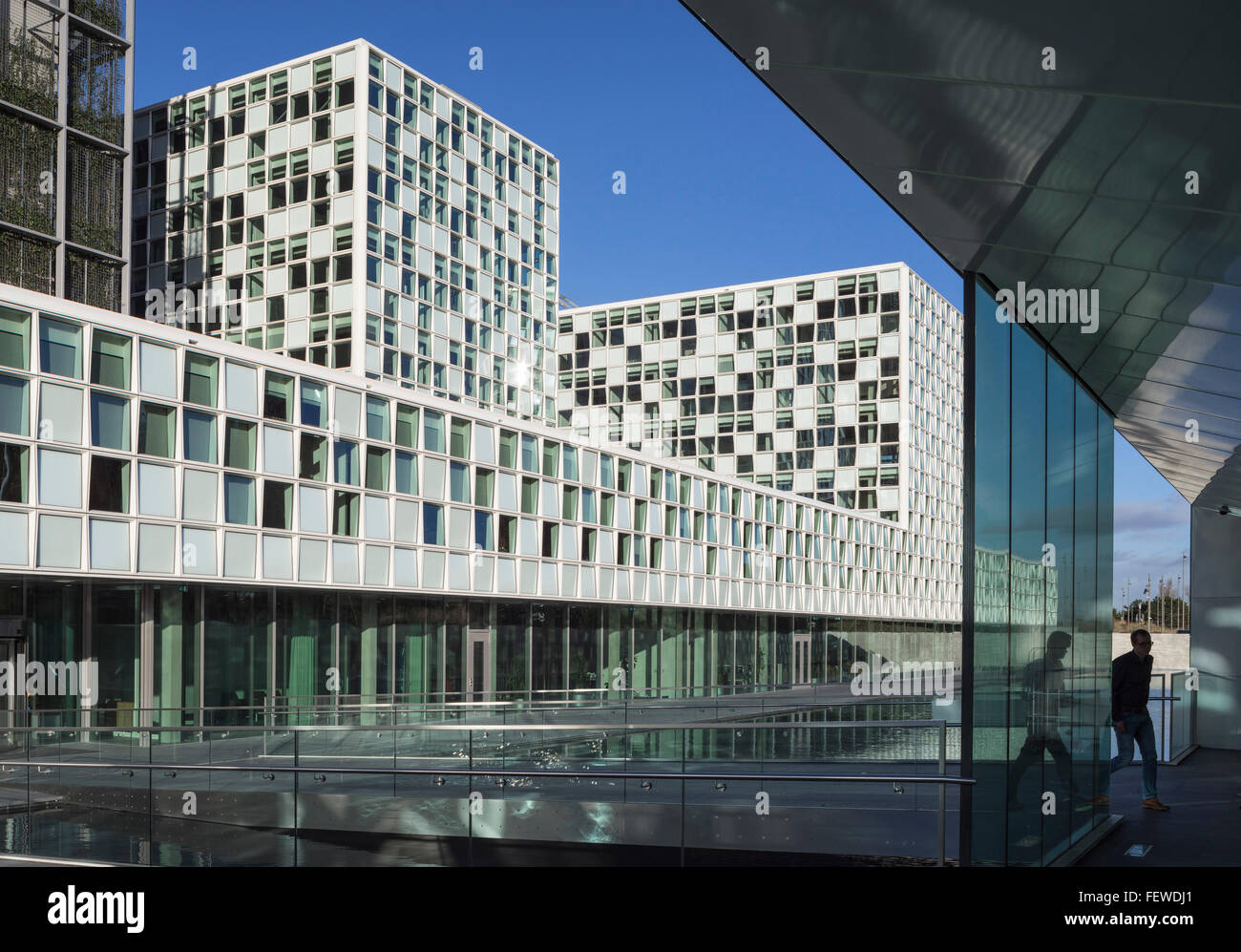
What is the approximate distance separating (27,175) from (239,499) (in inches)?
901

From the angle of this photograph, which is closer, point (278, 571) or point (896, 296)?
point (278, 571)

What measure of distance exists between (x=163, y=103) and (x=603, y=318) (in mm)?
33162

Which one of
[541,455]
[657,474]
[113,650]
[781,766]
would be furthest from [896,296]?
[781,766]

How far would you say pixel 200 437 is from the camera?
24.5 meters

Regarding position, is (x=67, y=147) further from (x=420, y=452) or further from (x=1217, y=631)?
(x=1217, y=631)

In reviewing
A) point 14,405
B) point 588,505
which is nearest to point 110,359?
point 14,405

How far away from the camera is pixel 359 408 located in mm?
28531

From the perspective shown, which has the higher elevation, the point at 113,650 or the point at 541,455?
the point at 541,455

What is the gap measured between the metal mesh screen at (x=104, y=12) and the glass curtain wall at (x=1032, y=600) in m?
43.9

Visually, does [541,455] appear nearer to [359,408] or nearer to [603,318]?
[359,408]

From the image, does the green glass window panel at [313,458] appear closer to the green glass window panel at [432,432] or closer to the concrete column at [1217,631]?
the green glass window panel at [432,432]

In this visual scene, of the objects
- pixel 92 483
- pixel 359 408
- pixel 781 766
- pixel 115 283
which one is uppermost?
pixel 115 283

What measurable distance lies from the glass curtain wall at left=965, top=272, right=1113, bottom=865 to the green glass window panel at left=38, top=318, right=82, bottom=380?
17.4 m
